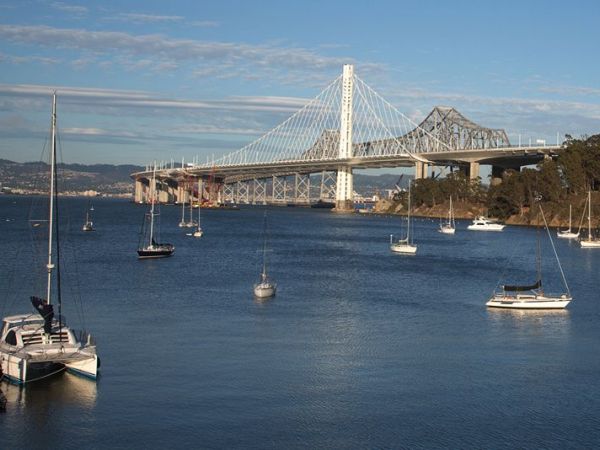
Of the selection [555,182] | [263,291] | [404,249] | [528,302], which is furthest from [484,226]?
[263,291]

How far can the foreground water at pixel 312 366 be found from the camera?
19.5m

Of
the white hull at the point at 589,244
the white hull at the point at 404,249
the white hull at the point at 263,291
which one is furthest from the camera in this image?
the white hull at the point at 589,244

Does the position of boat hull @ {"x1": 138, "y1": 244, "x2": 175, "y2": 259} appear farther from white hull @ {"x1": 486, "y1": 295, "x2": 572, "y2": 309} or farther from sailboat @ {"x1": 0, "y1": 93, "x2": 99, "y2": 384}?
sailboat @ {"x1": 0, "y1": 93, "x2": 99, "y2": 384}

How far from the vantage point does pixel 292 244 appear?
7188cm

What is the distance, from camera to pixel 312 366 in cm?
2502

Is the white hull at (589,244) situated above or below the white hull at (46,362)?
above

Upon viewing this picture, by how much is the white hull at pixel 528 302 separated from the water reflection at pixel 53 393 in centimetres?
1886

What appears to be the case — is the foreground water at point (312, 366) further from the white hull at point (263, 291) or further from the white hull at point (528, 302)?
the white hull at point (528, 302)

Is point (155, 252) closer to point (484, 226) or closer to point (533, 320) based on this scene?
point (533, 320)

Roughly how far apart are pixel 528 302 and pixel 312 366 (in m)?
14.0

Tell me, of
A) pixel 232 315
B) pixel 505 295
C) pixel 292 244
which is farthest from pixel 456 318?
pixel 292 244

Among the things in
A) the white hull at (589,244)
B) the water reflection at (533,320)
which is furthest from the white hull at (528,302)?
the white hull at (589,244)

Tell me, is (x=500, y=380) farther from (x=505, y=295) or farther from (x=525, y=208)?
(x=525, y=208)

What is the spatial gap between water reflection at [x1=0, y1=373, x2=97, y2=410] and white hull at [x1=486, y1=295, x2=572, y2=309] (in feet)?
61.9
